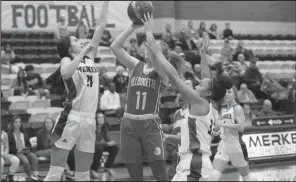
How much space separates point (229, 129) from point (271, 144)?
4.22 meters

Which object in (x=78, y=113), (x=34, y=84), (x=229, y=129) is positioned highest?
(x=78, y=113)

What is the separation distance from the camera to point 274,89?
13242mm

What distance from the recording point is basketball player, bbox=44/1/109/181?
18.9ft

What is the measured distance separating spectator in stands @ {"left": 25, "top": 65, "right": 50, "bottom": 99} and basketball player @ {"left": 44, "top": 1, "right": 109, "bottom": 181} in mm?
5933

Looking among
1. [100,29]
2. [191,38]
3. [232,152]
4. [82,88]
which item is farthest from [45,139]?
[191,38]

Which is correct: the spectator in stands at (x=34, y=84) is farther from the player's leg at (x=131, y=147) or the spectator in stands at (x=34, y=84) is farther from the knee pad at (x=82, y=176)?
the player's leg at (x=131, y=147)

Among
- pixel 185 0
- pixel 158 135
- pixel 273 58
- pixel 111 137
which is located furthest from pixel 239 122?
pixel 185 0

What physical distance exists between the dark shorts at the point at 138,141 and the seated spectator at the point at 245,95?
7.18 m

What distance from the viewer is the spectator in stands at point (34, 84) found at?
1165cm

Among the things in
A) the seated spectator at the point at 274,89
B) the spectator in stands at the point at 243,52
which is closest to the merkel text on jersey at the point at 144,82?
the seated spectator at the point at 274,89

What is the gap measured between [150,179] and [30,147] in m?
2.09

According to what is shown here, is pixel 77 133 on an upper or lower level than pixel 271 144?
upper

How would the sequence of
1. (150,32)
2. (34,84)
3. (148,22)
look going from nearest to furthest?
(150,32), (148,22), (34,84)

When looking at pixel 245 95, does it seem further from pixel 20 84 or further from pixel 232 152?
pixel 232 152
